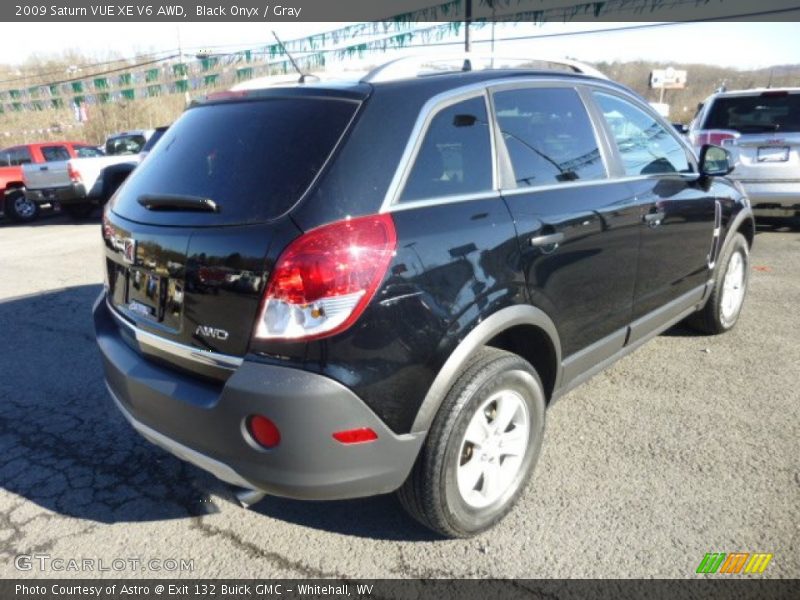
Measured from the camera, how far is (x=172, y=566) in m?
2.34

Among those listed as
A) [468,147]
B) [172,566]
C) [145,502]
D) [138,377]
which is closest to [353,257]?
[468,147]

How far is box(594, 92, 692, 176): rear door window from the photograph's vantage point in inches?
127

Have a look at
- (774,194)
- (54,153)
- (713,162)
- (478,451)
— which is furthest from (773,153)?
(54,153)

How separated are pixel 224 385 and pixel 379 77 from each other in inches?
52.3

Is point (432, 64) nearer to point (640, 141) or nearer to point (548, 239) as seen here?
point (548, 239)

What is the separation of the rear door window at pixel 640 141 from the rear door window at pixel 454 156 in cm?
109

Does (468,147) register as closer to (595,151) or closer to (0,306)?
(595,151)

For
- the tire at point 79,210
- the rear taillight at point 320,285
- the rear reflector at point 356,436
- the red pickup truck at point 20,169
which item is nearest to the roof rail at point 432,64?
the rear taillight at point 320,285

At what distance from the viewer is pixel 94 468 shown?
3.00m

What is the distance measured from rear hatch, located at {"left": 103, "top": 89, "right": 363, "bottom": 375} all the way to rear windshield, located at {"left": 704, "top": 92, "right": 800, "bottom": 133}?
25.2 feet

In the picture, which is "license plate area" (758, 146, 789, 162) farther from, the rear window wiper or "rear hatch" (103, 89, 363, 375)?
the rear window wiper

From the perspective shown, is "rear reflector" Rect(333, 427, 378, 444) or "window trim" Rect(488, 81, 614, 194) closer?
"rear reflector" Rect(333, 427, 378, 444)

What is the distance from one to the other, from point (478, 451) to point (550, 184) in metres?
1.25

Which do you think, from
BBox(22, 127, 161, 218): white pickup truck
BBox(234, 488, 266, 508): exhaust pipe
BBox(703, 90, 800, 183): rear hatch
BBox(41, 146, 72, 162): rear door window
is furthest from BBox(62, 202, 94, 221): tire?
BBox(234, 488, 266, 508): exhaust pipe
